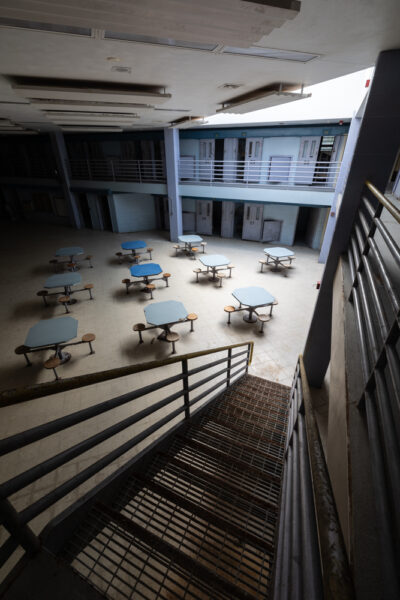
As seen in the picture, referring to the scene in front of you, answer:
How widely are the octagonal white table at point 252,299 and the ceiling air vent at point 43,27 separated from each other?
21.5ft

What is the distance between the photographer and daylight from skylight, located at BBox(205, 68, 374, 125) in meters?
9.64

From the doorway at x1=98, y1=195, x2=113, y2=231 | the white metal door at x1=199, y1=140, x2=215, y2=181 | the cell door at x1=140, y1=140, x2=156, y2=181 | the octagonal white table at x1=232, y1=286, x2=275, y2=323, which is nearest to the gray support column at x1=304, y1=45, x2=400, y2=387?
the octagonal white table at x1=232, y1=286, x2=275, y2=323

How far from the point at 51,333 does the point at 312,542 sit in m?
6.81

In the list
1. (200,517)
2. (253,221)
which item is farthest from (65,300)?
(253,221)

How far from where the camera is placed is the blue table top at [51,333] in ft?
20.9

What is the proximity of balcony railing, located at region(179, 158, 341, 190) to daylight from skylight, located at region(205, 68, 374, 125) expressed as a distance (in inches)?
70.0

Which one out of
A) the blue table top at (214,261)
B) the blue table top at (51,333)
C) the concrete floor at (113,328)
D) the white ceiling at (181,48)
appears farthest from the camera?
the blue table top at (214,261)

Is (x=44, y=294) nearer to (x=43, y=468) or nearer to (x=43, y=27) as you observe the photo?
(x=43, y=27)

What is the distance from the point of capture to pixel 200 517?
2240mm

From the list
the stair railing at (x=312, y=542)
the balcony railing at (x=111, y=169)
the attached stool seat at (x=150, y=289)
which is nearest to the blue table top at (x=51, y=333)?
the attached stool seat at (x=150, y=289)

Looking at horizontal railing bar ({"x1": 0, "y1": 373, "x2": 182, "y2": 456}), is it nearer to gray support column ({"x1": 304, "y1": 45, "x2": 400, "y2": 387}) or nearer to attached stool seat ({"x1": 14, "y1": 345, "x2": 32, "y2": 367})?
gray support column ({"x1": 304, "y1": 45, "x2": 400, "y2": 387})

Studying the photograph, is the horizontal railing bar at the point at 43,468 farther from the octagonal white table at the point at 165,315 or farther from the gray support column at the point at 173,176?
the gray support column at the point at 173,176

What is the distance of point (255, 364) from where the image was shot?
22.9 ft

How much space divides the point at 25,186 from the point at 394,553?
25176mm
